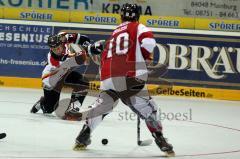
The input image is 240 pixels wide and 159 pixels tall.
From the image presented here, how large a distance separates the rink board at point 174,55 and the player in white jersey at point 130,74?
5.46 meters

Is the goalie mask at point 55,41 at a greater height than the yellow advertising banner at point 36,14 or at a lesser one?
lesser

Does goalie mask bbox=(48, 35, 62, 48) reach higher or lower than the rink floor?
higher

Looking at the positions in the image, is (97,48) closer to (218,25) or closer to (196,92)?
(196,92)

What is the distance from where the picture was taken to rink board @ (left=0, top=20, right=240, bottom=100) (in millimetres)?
11672

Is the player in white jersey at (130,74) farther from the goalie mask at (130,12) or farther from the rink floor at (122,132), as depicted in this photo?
the rink floor at (122,132)

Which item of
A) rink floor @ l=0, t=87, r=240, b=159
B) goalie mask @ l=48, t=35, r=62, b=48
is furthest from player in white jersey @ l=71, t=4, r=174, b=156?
goalie mask @ l=48, t=35, r=62, b=48

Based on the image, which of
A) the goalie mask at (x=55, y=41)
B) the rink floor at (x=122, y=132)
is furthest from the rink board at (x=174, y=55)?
the goalie mask at (x=55, y=41)

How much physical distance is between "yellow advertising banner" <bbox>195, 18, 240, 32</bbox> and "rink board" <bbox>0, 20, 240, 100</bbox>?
219 millimetres

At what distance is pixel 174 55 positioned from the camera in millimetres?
11766

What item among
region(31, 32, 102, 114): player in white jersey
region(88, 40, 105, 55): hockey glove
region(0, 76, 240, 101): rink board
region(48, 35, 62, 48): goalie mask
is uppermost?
region(48, 35, 62, 48): goalie mask

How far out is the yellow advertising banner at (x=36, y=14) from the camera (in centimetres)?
1233

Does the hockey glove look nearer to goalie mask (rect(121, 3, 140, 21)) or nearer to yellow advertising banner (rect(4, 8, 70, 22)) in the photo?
goalie mask (rect(121, 3, 140, 21))

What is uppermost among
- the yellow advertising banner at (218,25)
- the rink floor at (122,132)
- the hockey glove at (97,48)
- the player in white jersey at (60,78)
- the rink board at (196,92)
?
the yellow advertising banner at (218,25)

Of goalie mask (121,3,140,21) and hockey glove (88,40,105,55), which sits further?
hockey glove (88,40,105,55)
